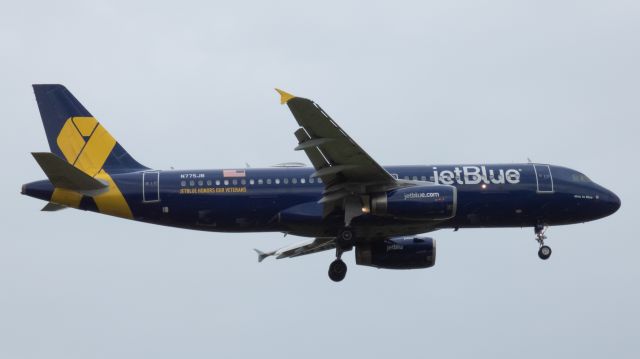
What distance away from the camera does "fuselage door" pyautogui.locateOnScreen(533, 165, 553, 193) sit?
181 ft

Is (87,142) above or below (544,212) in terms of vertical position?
above

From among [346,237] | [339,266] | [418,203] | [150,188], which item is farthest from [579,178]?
[150,188]

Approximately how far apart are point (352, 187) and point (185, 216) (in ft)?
24.2

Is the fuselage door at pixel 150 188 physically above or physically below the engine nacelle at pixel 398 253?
above

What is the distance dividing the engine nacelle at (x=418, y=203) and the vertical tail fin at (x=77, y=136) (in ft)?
37.1

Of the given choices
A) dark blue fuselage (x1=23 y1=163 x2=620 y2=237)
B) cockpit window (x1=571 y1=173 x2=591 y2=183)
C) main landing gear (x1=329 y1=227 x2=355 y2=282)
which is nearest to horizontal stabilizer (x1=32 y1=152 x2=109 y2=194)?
dark blue fuselage (x1=23 y1=163 x2=620 y2=237)

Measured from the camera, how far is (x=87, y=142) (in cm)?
5572

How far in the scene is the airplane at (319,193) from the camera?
51656mm

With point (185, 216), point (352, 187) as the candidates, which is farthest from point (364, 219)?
point (185, 216)

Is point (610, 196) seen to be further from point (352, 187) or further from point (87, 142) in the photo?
point (87, 142)

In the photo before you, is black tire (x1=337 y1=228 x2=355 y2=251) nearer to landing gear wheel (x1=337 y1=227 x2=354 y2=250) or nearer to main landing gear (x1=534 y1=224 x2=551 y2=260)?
landing gear wheel (x1=337 y1=227 x2=354 y2=250)

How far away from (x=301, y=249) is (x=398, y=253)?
203 inches

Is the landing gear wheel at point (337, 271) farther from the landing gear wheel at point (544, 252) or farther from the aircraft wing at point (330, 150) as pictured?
the landing gear wheel at point (544, 252)

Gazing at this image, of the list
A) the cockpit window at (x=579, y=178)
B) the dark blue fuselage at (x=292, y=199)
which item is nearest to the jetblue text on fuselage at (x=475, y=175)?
the dark blue fuselage at (x=292, y=199)
